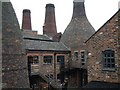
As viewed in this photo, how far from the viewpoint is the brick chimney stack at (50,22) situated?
33219 millimetres

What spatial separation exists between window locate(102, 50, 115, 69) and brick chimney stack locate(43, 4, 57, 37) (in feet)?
61.0

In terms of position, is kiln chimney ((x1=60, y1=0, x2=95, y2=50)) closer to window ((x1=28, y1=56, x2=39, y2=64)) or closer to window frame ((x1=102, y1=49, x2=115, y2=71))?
window ((x1=28, y1=56, x2=39, y2=64))

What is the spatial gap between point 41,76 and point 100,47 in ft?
27.5

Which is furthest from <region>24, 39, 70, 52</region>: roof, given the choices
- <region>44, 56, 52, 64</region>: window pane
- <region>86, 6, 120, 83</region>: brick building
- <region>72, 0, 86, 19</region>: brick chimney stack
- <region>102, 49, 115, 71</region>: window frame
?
<region>102, 49, 115, 71</region>: window frame

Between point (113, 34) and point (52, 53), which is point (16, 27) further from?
point (52, 53)

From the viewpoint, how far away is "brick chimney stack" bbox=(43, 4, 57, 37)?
33.2 metres

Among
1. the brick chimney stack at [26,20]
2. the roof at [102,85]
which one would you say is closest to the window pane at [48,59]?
the roof at [102,85]

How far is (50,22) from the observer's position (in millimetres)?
33375

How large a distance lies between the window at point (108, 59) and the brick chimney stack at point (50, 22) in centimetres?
1860

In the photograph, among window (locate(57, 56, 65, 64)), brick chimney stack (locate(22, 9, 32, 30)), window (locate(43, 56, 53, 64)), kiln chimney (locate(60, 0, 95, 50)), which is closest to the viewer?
window (locate(43, 56, 53, 64))

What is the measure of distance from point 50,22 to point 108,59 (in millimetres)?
19776

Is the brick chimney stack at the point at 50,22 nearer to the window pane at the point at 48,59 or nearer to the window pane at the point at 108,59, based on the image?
the window pane at the point at 48,59

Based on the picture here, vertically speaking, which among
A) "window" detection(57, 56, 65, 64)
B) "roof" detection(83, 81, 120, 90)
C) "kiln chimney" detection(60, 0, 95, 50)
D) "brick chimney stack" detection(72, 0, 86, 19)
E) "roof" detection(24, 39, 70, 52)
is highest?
"brick chimney stack" detection(72, 0, 86, 19)

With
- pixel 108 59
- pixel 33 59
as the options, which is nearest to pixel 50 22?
pixel 33 59
